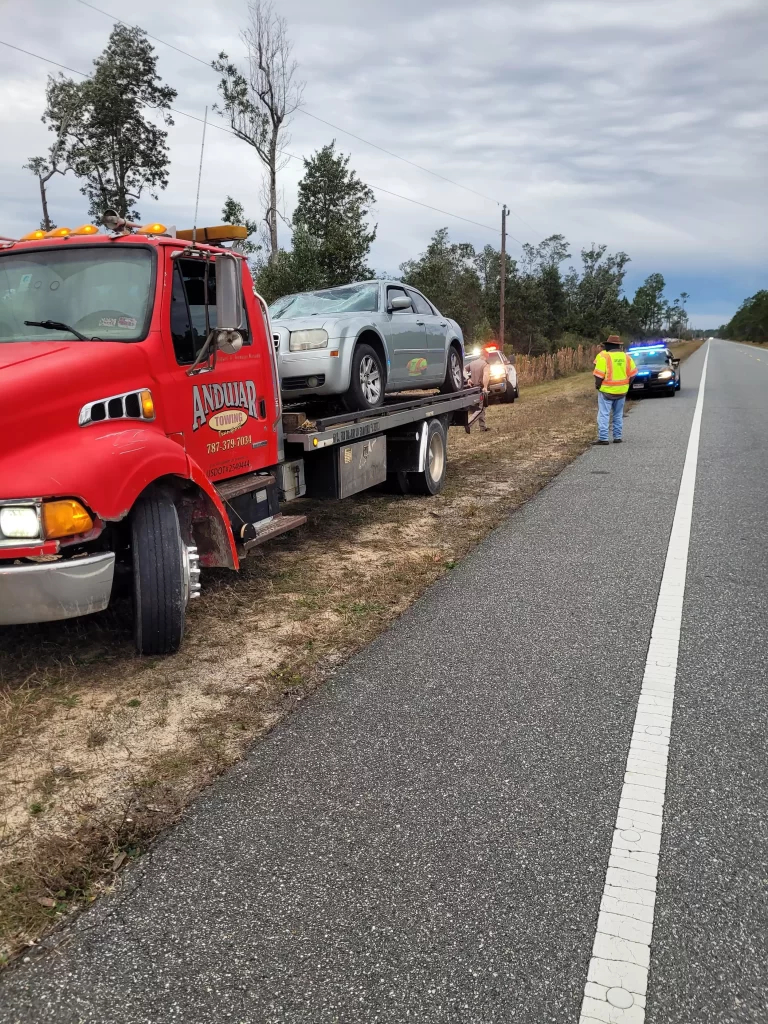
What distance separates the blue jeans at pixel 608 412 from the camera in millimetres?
13883

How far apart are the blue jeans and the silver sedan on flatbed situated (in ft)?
15.8

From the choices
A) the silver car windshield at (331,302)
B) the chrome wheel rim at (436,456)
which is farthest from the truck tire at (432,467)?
the silver car windshield at (331,302)

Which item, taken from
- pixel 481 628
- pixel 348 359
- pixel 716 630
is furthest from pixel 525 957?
pixel 348 359

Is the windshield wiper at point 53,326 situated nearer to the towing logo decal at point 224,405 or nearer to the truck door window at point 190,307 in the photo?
the truck door window at point 190,307

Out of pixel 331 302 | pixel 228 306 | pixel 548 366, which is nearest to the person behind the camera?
pixel 228 306

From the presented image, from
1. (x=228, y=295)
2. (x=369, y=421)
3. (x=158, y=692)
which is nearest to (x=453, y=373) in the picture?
(x=369, y=421)

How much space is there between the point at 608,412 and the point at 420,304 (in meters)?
5.77

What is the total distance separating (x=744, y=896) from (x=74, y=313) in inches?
176

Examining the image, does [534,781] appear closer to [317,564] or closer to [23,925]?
[23,925]

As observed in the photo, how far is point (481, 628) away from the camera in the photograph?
A: 5031 millimetres

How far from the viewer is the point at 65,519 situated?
382 cm

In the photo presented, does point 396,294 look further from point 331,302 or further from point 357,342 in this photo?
point 357,342

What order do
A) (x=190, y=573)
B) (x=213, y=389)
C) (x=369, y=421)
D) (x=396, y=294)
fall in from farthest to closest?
(x=396, y=294), (x=369, y=421), (x=213, y=389), (x=190, y=573)

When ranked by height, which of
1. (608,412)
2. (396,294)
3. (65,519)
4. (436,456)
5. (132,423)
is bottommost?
(436,456)
